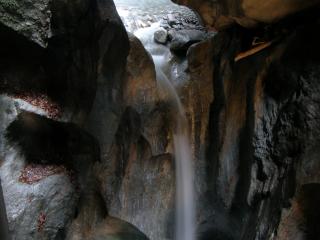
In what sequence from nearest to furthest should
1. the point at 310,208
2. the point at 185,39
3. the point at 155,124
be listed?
the point at 310,208 → the point at 155,124 → the point at 185,39

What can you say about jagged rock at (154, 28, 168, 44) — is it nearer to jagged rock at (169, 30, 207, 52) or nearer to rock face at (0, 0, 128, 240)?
jagged rock at (169, 30, 207, 52)

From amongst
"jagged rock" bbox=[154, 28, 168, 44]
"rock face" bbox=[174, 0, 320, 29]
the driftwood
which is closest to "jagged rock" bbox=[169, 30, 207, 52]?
"jagged rock" bbox=[154, 28, 168, 44]

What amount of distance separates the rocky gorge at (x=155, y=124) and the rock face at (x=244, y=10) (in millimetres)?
31

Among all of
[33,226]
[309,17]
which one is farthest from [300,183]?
[33,226]

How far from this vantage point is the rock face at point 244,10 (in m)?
6.67

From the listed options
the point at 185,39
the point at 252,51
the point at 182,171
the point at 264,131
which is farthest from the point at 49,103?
the point at 185,39

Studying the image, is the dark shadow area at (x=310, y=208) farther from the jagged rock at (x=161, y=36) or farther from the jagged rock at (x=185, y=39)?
the jagged rock at (x=161, y=36)

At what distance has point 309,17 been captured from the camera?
6.75m

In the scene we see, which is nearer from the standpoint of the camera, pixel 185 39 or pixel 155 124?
pixel 155 124

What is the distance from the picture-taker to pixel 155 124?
830 centimetres

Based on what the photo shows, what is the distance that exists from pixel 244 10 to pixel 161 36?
4.19m

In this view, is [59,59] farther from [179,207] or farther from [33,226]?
[179,207]

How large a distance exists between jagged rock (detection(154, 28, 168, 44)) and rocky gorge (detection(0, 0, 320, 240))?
1.10 m

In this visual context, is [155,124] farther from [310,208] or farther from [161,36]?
[310,208]
